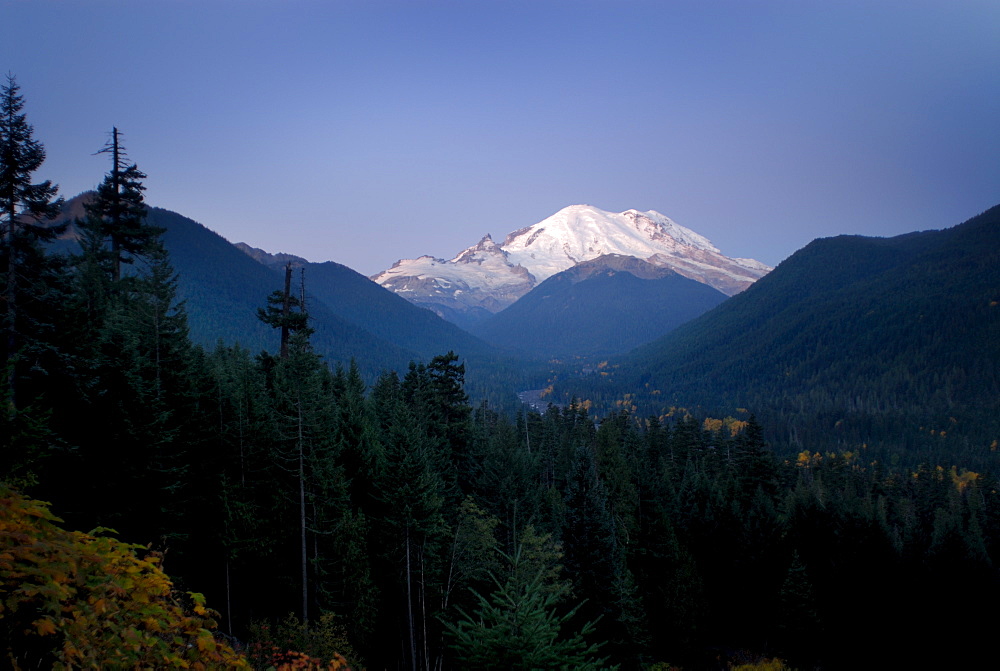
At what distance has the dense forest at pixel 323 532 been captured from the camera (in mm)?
6582

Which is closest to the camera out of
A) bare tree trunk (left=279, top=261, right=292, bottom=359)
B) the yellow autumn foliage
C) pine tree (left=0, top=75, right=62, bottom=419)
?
the yellow autumn foliage

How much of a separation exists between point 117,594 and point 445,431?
3089 cm

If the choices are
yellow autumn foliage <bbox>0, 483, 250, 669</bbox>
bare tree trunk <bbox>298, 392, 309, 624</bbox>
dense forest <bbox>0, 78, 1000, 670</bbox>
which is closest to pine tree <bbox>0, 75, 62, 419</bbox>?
dense forest <bbox>0, 78, 1000, 670</bbox>

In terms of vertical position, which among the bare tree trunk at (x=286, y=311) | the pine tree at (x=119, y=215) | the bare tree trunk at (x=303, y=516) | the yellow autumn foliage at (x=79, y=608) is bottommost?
the bare tree trunk at (x=303, y=516)

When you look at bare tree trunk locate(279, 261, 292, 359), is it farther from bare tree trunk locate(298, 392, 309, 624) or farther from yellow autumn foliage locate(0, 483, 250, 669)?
yellow autumn foliage locate(0, 483, 250, 669)

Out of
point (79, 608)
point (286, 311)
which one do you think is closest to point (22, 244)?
point (286, 311)

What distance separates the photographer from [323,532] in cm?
2156

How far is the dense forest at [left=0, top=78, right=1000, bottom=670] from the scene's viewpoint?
658 centimetres

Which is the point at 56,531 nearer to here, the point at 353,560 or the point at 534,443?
the point at 353,560

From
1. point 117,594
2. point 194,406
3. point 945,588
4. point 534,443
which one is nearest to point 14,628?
point 117,594

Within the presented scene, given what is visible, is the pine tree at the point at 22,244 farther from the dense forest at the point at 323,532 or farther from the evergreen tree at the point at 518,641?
the evergreen tree at the point at 518,641

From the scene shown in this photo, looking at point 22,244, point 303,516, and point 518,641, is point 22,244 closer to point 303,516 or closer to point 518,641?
point 303,516

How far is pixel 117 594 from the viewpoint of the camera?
5512 mm

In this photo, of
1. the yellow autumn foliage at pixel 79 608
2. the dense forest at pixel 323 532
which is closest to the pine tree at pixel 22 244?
the dense forest at pixel 323 532
